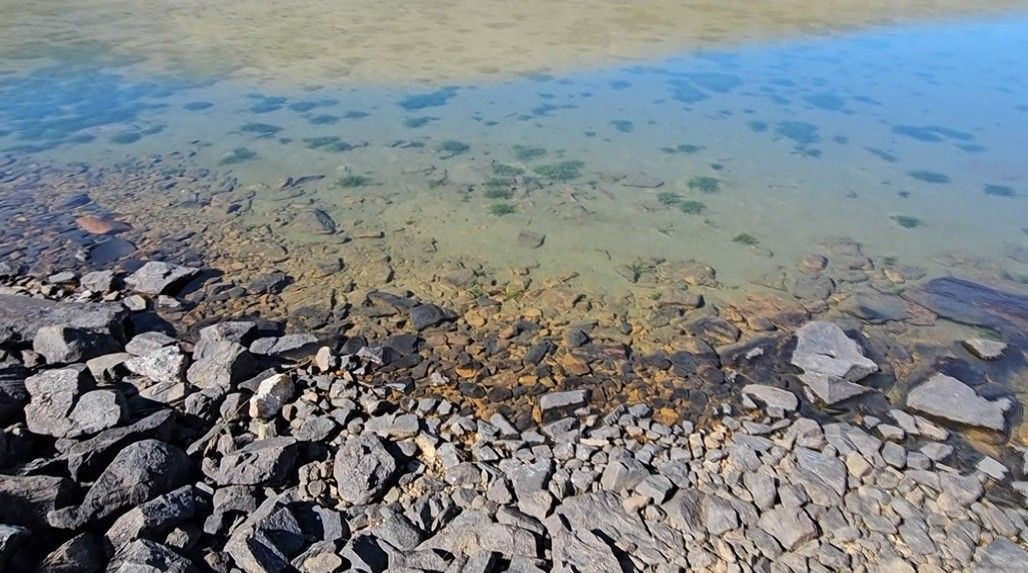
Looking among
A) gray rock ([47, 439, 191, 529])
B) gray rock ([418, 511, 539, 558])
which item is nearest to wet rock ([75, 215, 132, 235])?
gray rock ([47, 439, 191, 529])

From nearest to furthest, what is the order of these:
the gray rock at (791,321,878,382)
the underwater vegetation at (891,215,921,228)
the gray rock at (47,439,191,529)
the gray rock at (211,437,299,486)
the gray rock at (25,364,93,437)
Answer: the gray rock at (47,439,191,529), the gray rock at (211,437,299,486), the gray rock at (25,364,93,437), the gray rock at (791,321,878,382), the underwater vegetation at (891,215,921,228)

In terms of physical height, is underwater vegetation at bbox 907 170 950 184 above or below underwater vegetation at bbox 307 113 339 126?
above

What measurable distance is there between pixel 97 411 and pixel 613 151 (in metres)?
7.19

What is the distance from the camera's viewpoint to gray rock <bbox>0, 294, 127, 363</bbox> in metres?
4.50

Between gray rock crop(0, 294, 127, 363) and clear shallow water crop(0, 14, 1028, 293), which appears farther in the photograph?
clear shallow water crop(0, 14, 1028, 293)

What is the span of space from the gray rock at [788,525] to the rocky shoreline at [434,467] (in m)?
0.01

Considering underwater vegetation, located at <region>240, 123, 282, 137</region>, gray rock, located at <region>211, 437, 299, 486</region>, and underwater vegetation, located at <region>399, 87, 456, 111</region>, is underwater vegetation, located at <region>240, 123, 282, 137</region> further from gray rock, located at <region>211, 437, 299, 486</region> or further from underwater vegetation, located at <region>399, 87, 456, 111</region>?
gray rock, located at <region>211, 437, 299, 486</region>

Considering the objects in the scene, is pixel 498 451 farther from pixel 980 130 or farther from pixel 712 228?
pixel 980 130

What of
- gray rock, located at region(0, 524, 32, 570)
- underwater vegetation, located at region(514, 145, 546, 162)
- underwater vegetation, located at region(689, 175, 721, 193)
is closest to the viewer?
gray rock, located at region(0, 524, 32, 570)

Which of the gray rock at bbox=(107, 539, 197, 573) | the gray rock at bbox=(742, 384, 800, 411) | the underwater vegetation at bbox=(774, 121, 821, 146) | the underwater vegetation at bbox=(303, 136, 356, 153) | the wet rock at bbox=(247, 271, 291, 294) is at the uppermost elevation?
the gray rock at bbox=(107, 539, 197, 573)

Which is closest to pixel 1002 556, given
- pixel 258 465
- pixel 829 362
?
pixel 829 362

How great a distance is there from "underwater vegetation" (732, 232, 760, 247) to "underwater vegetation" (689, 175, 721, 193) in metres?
1.21

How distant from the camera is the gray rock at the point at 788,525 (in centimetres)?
346

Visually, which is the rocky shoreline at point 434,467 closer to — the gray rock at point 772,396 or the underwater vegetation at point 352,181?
the gray rock at point 772,396
